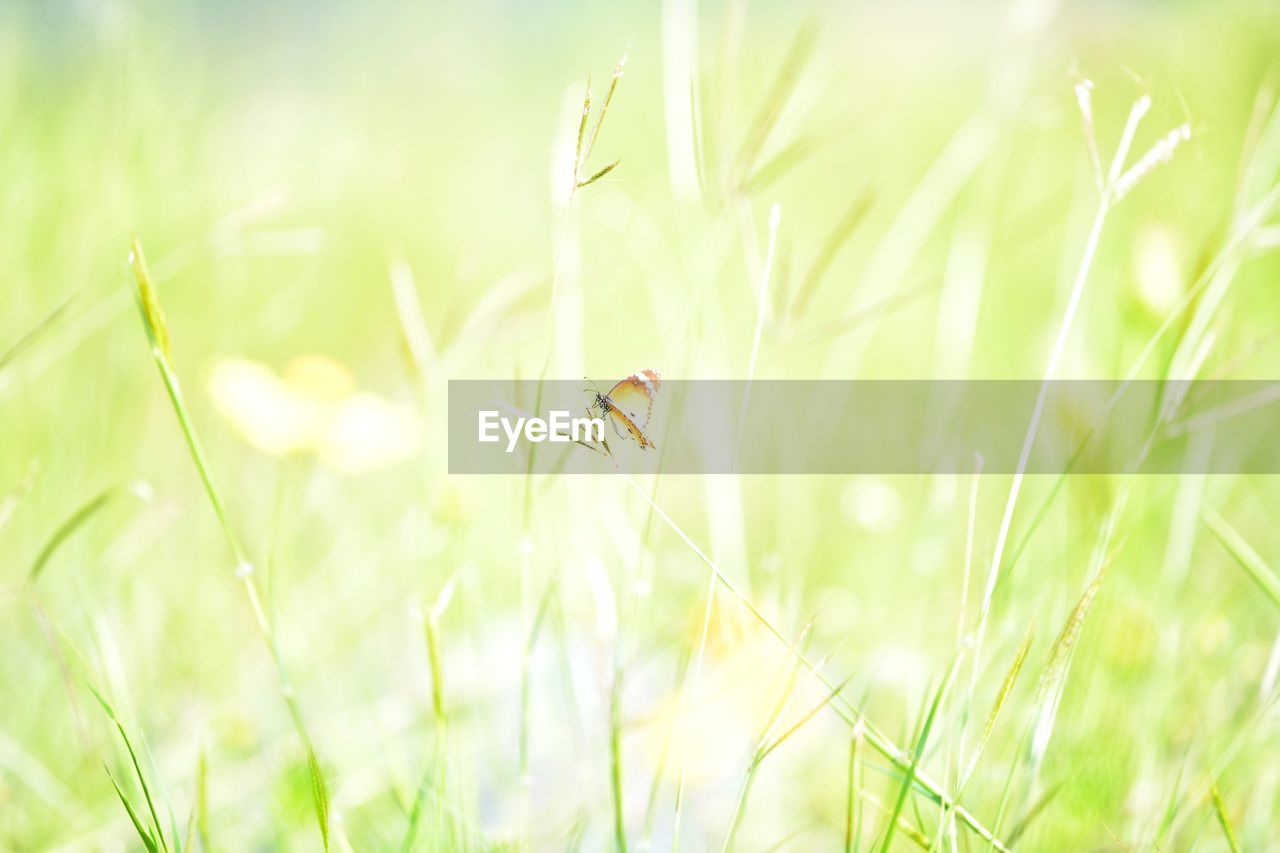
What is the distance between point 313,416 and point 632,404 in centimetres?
35

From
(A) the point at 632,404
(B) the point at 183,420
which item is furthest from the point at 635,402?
(B) the point at 183,420

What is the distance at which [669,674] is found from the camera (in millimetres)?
733

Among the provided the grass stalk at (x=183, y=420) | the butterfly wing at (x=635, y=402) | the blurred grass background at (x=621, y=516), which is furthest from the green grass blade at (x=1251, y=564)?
the grass stalk at (x=183, y=420)

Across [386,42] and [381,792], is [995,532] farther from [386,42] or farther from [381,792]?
[386,42]

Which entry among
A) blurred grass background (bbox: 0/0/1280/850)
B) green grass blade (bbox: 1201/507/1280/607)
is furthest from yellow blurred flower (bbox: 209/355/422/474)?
green grass blade (bbox: 1201/507/1280/607)

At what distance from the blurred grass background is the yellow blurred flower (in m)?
0.04

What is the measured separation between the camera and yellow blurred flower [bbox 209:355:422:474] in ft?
2.39

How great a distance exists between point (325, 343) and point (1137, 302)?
42.7 inches

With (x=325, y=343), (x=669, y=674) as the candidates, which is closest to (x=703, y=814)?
(x=669, y=674)
